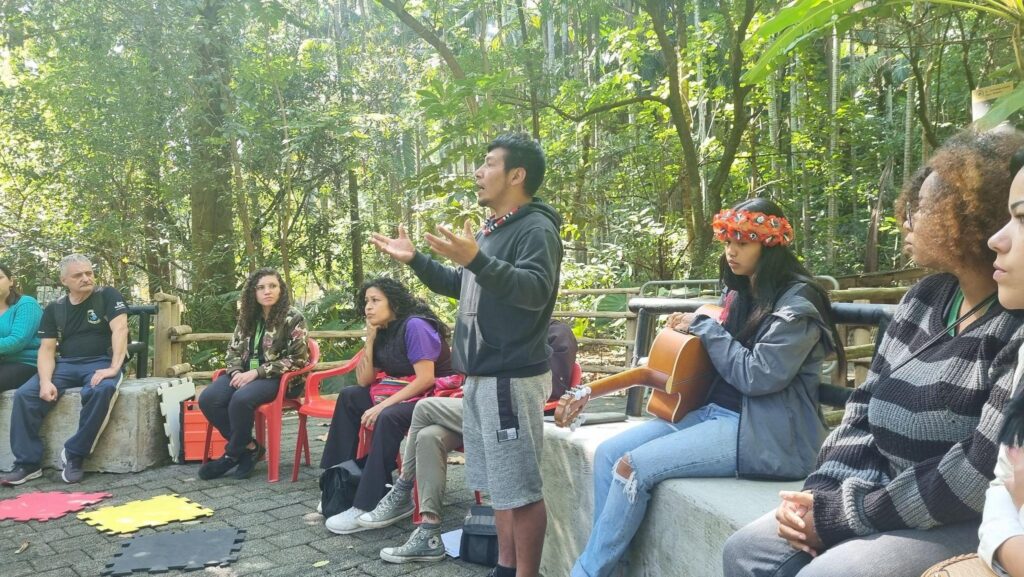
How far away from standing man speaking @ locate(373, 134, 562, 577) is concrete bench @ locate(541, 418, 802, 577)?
185 millimetres

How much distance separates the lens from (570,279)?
36.0ft

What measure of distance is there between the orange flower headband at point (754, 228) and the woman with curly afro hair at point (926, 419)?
0.60 metres

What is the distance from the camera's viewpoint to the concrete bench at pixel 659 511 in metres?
2.30

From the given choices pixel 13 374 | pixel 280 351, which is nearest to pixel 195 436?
pixel 280 351

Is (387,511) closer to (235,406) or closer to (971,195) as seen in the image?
(235,406)

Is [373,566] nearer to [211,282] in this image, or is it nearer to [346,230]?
[211,282]

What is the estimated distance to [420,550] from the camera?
3.67 metres

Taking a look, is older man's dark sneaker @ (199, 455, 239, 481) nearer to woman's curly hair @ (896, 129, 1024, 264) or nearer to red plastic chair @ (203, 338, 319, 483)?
red plastic chair @ (203, 338, 319, 483)

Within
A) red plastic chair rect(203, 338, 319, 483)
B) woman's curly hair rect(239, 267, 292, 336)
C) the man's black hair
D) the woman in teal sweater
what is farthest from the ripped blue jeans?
the woman in teal sweater

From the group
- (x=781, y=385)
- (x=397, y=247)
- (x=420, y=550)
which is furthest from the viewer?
(x=420, y=550)

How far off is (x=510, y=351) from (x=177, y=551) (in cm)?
213

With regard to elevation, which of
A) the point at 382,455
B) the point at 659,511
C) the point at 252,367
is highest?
the point at 252,367

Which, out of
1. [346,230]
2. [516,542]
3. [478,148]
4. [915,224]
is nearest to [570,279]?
[478,148]

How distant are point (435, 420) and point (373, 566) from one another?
2.38ft
